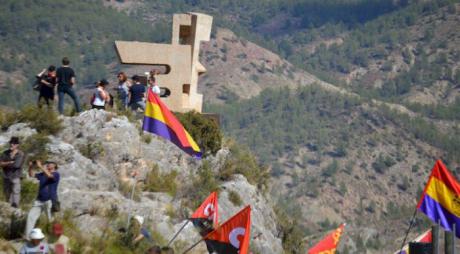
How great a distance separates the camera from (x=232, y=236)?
21297 millimetres

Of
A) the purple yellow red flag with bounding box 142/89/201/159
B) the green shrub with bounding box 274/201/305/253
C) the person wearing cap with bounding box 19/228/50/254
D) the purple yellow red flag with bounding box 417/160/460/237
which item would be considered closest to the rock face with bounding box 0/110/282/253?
the purple yellow red flag with bounding box 142/89/201/159

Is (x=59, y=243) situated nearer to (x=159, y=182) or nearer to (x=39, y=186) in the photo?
(x=39, y=186)

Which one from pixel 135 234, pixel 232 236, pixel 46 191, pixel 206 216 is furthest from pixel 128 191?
pixel 46 191

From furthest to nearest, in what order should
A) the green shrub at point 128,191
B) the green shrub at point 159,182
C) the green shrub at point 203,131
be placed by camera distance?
1. the green shrub at point 203,131
2. the green shrub at point 159,182
3. the green shrub at point 128,191

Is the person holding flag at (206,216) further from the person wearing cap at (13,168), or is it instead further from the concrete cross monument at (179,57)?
the concrete cross monument at (179,57)

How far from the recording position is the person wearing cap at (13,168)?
20594mm

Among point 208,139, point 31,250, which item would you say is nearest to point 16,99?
point 208,139

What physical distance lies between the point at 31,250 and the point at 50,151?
257 inches

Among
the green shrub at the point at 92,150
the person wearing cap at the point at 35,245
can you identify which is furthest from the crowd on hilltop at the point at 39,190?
the green shrub at the point at 92,150

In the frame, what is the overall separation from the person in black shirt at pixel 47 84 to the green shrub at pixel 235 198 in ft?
14.6

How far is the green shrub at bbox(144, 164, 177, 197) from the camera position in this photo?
25938 mm

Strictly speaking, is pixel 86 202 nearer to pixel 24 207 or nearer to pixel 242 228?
pixel 24 207

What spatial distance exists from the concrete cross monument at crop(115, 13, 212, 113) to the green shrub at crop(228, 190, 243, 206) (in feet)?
10.3

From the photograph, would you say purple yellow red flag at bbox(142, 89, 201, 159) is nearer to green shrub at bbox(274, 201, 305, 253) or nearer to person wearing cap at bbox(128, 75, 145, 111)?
person wearing cap at bbox(128, 75, 145, 111)
